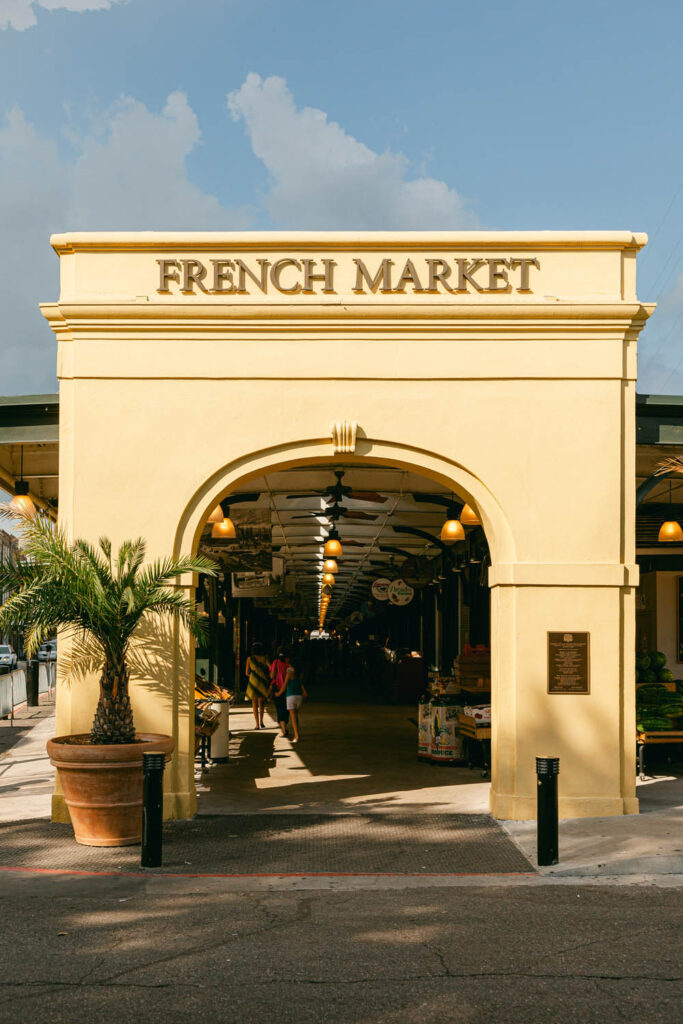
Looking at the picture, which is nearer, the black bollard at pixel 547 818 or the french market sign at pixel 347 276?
the black bollard at pixel 547 818

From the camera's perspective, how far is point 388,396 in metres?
11.8

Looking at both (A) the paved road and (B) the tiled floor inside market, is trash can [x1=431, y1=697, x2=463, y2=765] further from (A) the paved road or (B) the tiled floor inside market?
(A) the paved road

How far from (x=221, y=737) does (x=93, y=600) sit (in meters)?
5.99

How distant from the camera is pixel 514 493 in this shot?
11656 millimetres

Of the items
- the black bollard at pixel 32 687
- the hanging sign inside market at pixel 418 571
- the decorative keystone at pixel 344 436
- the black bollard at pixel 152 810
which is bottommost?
the black bollard at pixel 32 687

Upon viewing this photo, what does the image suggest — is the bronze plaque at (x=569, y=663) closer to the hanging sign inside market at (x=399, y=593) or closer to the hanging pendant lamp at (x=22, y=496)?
the hanging pendant lamp at (x=22, y=496)

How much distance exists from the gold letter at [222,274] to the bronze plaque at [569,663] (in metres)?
5.26

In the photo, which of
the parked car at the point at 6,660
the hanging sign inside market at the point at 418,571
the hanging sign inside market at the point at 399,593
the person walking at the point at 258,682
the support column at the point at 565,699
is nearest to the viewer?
the support column at the point at 565,699

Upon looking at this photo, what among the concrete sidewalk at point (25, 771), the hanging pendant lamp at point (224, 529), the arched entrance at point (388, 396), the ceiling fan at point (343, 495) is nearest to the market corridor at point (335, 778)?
the arched entrance at point (388, 396)

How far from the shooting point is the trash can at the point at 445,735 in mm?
15219

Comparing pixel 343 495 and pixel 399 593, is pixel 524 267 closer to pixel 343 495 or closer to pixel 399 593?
pixel 343 495

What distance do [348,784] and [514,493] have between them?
4.69 meters

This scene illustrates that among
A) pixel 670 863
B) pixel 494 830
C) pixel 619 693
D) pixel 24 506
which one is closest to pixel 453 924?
pixel 670 863

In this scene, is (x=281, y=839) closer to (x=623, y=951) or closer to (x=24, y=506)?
(x=623, y=951)
